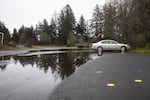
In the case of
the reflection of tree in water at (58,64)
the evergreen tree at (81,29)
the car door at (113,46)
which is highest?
the evergreen tree at (81,29)

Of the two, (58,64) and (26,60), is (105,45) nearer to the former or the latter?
(26,60)

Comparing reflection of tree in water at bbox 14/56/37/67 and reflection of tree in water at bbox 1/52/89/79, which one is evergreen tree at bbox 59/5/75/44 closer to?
reflection of tree in water at bbox 14/56/37/67

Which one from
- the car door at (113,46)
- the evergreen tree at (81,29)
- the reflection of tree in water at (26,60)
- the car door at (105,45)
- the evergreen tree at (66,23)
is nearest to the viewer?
the reflection of tree in water at (26,60)

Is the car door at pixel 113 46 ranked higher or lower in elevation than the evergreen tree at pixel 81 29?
lower

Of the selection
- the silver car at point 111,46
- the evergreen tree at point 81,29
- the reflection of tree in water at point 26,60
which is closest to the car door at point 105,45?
the silver car at point 111,46

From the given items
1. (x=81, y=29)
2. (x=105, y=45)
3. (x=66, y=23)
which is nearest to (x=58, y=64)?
(x=105, y=45)

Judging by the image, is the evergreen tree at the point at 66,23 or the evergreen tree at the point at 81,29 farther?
the evergreen tree at the point at 81,29

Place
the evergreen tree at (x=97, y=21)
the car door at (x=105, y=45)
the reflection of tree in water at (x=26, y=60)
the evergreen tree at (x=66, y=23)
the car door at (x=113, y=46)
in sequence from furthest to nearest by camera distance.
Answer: the evergreen tree at (x=66, y=23)
the evergreen tree at (x=97, y=21)
the car door at (x=105, y=45)
the car door at (x=113, y=46)
the reflection of tree in water at (x=26, y=60)

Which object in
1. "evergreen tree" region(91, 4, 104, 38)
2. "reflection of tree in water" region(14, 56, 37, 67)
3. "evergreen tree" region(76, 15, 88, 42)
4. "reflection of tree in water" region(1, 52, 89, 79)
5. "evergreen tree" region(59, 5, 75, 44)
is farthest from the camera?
"evergreen tree" region(76, 15, 88, 42)

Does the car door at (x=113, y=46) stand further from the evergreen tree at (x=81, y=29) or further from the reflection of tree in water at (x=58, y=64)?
the evergreen tree at (x=81, y=29)

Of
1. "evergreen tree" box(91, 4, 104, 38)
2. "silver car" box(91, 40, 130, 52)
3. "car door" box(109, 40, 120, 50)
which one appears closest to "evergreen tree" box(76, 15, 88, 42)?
"evergreen tree" box(91, 4, 104, 38)

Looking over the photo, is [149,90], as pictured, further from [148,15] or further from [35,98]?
[148,15]

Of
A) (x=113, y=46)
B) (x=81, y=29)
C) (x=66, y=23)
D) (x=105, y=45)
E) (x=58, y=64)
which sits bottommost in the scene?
(x=58, y=64)

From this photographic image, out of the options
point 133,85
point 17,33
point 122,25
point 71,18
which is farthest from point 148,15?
point 17,33
